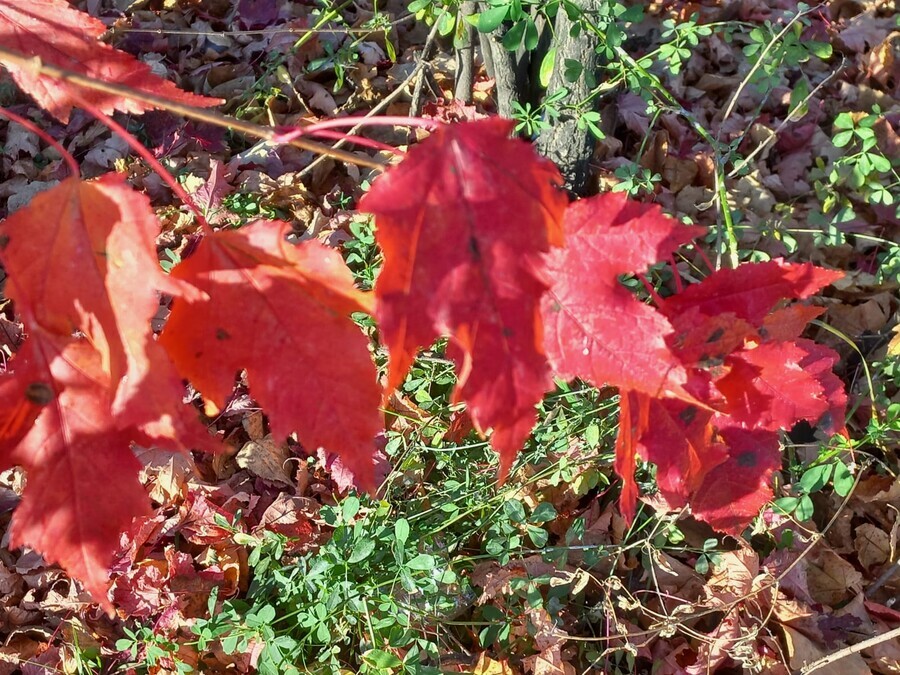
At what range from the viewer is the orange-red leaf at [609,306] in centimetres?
78

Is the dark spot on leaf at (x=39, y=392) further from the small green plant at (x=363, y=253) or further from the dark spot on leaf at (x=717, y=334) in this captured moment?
the small green plant at (x=363, y=253)

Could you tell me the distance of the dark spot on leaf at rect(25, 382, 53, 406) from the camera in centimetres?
85

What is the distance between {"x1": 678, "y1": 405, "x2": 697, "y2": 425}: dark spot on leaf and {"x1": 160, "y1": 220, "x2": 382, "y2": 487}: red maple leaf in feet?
1.57

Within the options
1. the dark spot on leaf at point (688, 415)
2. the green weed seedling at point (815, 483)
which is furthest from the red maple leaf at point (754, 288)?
the green weed seedling at point (815, 483)

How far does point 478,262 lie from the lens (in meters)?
0.69

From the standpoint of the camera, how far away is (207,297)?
0.86 meters

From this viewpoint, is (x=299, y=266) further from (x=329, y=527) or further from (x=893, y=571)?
(x=893, y=571)

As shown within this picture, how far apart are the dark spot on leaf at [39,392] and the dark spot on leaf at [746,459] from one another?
107cm

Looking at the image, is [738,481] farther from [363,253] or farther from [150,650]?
[150,650]

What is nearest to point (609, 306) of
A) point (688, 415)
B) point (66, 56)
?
point (688, 415)

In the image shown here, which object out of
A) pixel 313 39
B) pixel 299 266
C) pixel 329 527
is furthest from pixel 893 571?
pixel 313 39

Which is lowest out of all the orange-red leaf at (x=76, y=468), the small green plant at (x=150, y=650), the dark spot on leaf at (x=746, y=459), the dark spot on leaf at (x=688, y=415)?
the small green plant at (x=150, y=650)

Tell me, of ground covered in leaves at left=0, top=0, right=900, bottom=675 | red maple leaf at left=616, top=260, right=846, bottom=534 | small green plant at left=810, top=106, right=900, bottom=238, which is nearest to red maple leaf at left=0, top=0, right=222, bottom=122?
red maple leaf at left=616, top=260, right=846, bottom=534

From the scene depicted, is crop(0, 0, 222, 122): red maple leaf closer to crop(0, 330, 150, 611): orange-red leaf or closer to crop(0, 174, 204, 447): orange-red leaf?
crop(0, 174, 204, 447): orange-red leaf
